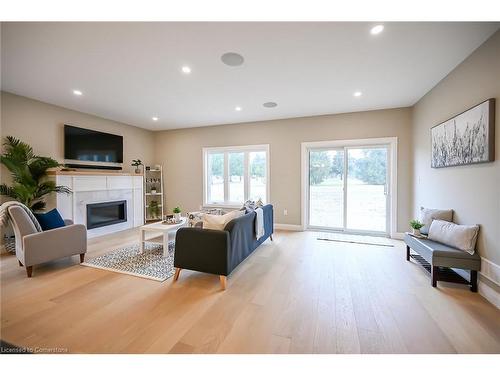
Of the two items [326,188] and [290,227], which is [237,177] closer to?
[290,227]

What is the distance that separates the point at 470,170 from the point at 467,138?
37cm

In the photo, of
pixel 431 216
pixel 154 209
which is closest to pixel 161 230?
pixel 154 209

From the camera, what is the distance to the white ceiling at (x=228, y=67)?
1.99m

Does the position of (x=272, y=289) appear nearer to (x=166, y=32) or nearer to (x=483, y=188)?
(x=483, y=188)

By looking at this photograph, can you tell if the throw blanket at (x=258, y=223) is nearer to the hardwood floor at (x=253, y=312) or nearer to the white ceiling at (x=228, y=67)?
the hardwood floor at (x=253, y=312)

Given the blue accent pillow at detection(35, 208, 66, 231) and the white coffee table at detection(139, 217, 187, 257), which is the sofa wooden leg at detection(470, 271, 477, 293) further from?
the blue accent pillow at detection(35, 208, 66, 231)

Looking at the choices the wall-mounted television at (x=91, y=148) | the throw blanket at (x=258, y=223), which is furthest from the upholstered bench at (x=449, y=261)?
the wall-mounted television at (x=91, y=148)

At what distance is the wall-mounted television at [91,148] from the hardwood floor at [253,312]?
7.35 ft

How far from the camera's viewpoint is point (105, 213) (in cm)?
474

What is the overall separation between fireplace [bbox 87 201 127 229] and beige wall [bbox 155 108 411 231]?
1.32m

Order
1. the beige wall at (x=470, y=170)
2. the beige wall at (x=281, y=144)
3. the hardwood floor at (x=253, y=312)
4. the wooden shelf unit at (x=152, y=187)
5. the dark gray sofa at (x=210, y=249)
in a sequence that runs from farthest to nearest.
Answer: the wooden shelf unit at (x=152, y=187) → the beige wall at (x=281, y=144) → the dark gray sofa at (x=210, y=249) → the beige wall at (x=470, y=170) → the hardwood floor at (x=253, y=312)

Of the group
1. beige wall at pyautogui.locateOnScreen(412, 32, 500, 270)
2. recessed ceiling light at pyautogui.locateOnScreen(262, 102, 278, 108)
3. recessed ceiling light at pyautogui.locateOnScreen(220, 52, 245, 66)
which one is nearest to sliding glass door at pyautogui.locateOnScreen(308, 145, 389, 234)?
beige wall at pyautogui.locateOnScreen(412, 32, 500, 270)

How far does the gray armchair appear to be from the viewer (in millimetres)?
2461

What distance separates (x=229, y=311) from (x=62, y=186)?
3.94 meters
